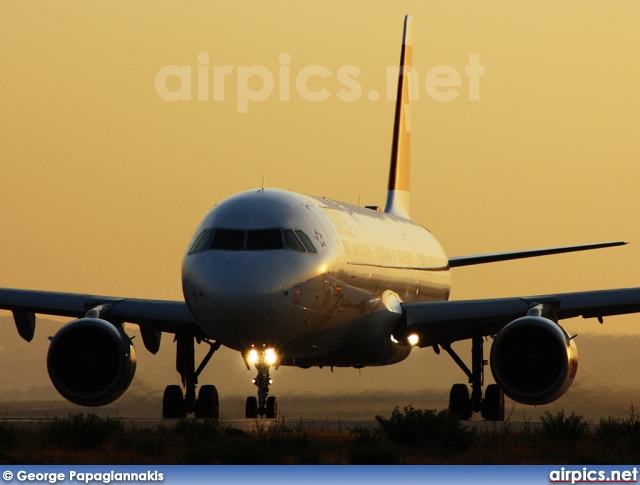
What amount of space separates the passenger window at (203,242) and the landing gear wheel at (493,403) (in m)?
9.07

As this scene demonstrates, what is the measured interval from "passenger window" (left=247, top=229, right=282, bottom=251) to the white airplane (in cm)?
2

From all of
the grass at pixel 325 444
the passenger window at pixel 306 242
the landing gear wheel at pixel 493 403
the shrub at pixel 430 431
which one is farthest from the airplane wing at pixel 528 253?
the shrub at pixel 430 431

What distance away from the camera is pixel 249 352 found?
2703 cm

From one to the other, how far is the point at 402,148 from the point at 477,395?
50.6ft

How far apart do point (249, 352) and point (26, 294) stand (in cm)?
593

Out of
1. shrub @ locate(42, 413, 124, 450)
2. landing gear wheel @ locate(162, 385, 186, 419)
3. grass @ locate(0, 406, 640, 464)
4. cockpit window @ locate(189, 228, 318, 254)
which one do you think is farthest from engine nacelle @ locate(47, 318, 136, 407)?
shrub @ locate(42, 413, 124, 450)

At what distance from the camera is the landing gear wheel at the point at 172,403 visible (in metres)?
31.7

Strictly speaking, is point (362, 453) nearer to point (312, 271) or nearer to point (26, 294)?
point (312, 271)

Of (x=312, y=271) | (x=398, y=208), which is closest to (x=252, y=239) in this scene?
(x=312, y=271)

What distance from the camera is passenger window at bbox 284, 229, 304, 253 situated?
2664 cm

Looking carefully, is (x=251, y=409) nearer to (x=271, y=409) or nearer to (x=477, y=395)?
(x=271, y=409)

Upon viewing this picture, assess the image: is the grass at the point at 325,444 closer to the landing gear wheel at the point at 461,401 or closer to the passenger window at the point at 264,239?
the passenger window at the point at 264,239

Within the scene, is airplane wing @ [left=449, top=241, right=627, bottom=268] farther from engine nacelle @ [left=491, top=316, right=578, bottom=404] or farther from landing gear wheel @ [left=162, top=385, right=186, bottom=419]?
landing gear wheel @ [left=162, top=385, right=186, bottom=419]

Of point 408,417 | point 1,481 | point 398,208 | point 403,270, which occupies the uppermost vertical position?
point 398,208
